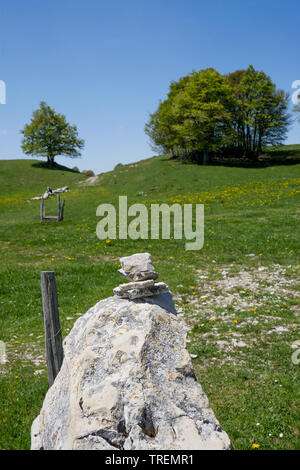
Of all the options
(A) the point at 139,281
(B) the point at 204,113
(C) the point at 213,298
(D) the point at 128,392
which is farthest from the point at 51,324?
(B) the point at 204,113

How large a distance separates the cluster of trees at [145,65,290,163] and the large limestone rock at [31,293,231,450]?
5466cm

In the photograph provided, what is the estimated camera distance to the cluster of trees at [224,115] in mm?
56625

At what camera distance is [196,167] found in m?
55.1

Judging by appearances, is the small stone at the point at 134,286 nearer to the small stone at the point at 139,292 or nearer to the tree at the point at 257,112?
the small stone at the point at 139,292

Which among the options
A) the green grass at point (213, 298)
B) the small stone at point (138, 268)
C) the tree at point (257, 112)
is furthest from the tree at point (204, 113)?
the small stone at point (138, 268)

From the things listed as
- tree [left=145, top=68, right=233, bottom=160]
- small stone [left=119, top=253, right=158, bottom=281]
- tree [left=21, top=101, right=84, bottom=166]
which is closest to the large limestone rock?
small stone [left=119, top=253, right=158, bottom=281]

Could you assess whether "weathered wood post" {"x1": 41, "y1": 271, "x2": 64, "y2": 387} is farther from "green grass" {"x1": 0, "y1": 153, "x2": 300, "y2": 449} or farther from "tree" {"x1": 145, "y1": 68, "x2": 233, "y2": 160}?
"tree" {"x1": 145, "y1": 68, "x2": 233, "y2": 160}

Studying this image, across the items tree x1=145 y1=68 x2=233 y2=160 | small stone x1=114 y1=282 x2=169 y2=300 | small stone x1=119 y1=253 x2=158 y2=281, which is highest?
tree x1=145 y1=68 x2=233 y2=160

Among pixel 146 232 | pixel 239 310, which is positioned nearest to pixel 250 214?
pixel 146 232

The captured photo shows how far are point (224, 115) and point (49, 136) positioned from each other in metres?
44.1

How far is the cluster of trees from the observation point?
56.6 metres

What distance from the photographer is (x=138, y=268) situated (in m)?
5.78

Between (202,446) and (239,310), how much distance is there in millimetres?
7747

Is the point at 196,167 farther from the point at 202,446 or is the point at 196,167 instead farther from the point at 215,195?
the point at 202,446
